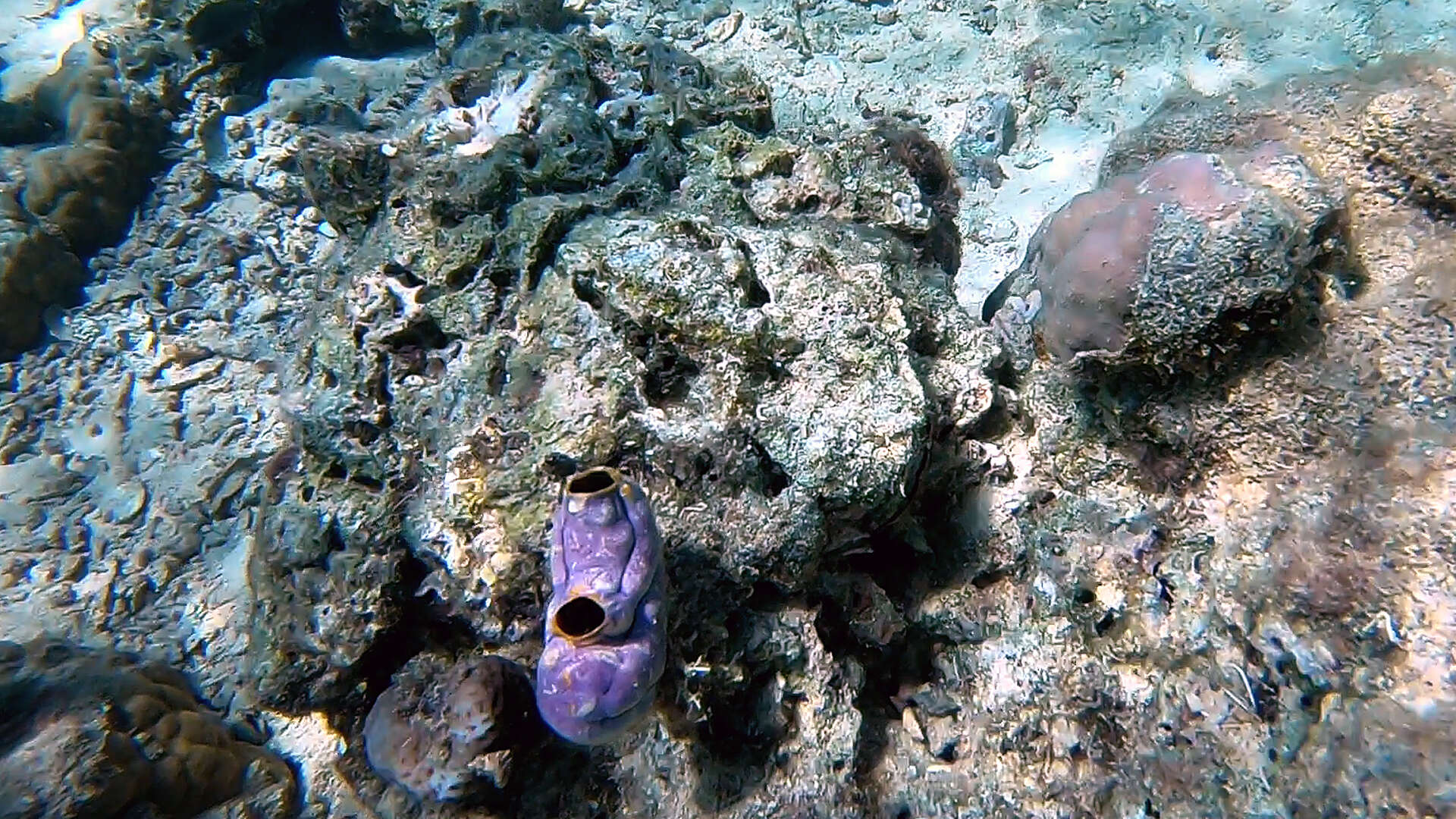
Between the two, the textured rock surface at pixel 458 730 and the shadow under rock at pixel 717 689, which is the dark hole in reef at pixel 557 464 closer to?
the shadow under rock at pixel 717 689

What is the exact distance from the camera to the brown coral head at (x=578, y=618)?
1.80 m

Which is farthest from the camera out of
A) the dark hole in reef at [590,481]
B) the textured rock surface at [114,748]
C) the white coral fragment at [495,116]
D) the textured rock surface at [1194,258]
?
the white coral fragment at [495,116]

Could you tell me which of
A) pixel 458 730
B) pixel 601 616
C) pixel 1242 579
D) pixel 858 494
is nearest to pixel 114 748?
pixel 458 730

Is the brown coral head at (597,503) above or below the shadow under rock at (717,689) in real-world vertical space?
above

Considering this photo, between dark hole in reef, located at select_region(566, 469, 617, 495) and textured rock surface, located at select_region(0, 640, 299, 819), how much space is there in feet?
7.08

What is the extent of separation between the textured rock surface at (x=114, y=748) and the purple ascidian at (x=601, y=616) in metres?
1.90

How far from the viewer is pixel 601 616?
1.81 m

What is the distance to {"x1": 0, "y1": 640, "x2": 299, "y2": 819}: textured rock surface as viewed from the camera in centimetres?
250

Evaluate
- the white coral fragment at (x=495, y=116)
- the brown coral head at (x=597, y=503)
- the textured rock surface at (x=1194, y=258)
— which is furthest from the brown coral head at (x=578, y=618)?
the white coral fragment at (x=495, y=116)

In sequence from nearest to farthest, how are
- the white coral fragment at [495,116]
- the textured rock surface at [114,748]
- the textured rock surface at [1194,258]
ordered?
the textured rock surface at [1194,258] → the textured rock surface at [114,748] → the white coral fragment at [495,116]

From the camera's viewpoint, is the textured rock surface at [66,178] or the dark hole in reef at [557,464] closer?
the dark hole in reef at [557,464]

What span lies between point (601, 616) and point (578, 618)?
0.08 m

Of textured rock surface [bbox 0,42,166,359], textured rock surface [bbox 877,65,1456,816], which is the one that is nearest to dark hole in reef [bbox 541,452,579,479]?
textured rock surface [bbox 877,65,1456,816]

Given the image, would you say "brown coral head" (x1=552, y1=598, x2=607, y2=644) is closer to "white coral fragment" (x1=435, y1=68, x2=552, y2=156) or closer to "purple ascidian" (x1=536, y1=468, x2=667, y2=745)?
"purple ascidian" (x1=536, y1=468, x2=667, y2=745)
